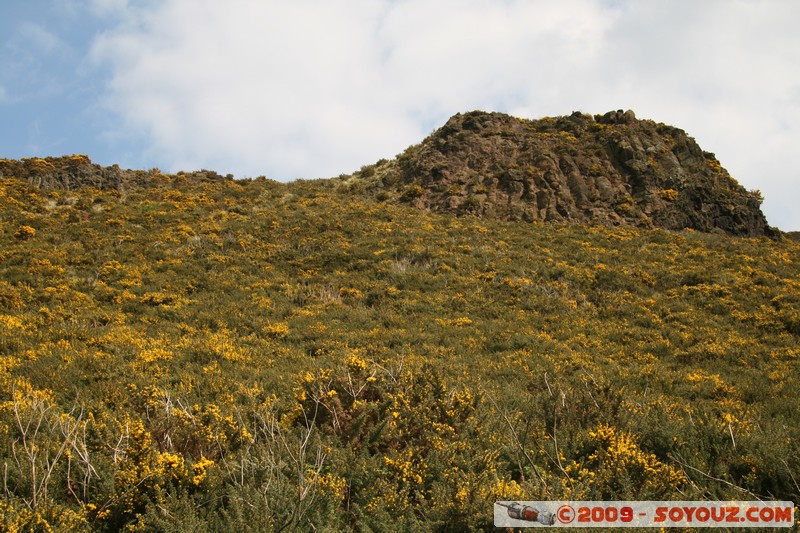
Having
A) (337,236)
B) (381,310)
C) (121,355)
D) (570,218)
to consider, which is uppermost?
(570,218)

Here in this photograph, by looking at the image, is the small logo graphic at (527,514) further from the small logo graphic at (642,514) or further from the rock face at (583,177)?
the rock face at (583,177)

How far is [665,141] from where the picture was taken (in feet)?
108

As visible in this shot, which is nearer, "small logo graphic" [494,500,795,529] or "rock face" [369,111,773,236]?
"small logo graphic" [494,500,795,529]

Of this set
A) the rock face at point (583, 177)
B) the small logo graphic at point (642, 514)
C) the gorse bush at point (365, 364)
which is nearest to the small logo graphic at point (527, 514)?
the small logo graphic at point (642, 514)

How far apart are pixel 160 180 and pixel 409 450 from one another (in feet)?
105

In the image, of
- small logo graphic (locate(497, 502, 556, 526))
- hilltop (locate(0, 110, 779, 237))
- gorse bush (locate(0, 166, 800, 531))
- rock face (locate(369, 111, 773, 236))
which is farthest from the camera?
rock face (locate(369, 111, 773, 236))

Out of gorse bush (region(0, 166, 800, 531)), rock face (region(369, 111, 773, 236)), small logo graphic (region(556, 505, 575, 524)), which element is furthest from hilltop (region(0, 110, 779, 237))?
small logo graphic (region(556, 505, 575, 524))

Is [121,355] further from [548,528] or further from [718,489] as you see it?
[718,489]

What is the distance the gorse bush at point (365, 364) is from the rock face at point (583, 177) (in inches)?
139

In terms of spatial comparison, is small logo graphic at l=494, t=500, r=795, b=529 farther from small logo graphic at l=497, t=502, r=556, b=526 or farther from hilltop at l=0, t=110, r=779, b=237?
hilltop at l=0, t=110, r=779, b=237

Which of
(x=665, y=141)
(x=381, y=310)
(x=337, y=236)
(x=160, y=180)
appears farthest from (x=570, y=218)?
(x=160, y=180)

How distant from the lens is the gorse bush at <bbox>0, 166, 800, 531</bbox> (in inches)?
150

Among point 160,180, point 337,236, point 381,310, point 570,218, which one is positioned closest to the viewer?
point 381,310

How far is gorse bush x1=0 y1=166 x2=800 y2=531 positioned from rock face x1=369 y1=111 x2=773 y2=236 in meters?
3.53
